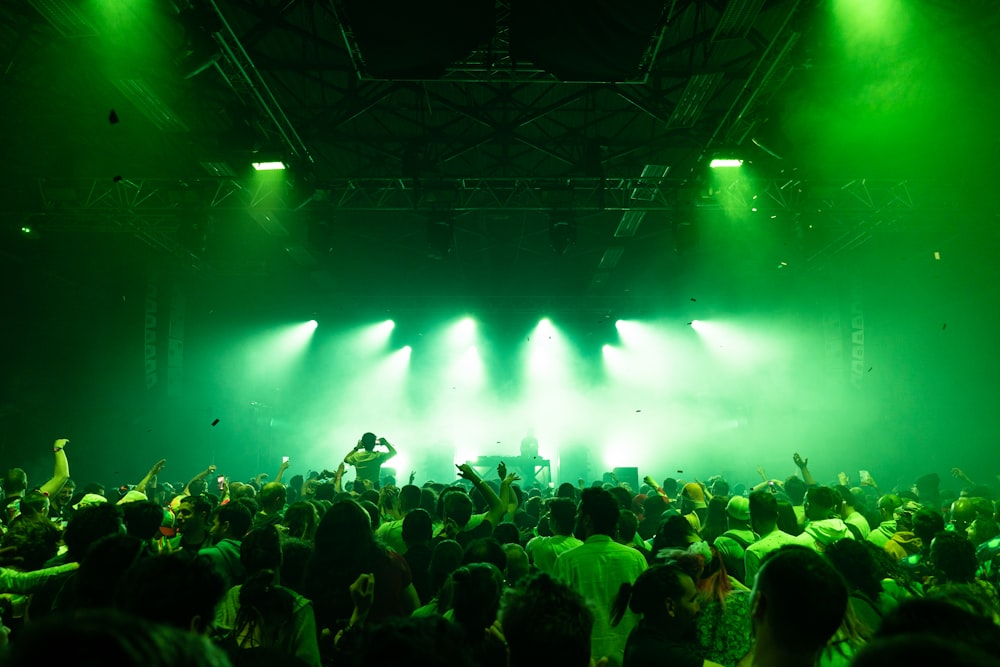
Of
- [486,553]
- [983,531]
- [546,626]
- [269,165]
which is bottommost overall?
[983,531]

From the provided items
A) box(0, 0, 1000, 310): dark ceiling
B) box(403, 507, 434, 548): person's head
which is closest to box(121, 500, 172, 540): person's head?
box(403, 507, 434, 548): person's head

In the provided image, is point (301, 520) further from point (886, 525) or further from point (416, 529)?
point (886, 525)

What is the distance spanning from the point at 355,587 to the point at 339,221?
14111 mm

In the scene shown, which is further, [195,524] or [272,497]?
[272,497]

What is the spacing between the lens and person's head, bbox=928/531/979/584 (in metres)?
3.26

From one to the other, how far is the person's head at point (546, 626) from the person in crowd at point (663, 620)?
65cm

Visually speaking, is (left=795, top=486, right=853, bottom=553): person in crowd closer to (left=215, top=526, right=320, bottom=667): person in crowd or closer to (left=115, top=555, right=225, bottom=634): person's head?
(left=215, top=526, right=320, bottom=667): person in crowd

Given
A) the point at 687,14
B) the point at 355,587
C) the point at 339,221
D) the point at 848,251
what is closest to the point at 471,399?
the point at 339,221

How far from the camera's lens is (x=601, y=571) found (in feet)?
11.4

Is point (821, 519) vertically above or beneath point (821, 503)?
beneath

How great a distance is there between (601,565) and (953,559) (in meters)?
1.88

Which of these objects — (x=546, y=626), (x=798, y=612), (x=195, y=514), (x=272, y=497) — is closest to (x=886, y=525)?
(x=798, y=612)

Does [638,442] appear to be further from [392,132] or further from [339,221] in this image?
[392,132]

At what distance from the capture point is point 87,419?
48.8ft
